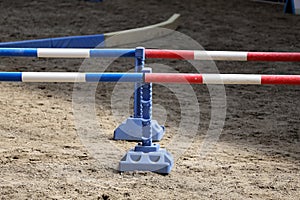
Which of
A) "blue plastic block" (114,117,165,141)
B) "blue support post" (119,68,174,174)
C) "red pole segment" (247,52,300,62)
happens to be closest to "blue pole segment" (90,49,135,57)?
"blue support post" (119,68,174,174)

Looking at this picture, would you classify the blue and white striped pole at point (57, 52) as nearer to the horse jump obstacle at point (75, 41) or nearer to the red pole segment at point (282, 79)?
the red pole segment at point (282, 79)

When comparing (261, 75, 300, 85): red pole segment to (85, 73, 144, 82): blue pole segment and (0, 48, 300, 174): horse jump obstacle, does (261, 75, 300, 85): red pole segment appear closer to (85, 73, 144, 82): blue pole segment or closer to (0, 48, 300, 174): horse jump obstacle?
(0, 48, 300, 174): horse jump obstacle

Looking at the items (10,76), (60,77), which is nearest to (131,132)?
(60,77)

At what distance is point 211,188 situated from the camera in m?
3.83

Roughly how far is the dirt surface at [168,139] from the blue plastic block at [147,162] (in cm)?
5

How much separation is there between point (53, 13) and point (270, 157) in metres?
5.63

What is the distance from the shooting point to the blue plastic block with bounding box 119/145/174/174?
405 cm

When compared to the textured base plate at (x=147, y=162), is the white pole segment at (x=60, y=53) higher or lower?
higher

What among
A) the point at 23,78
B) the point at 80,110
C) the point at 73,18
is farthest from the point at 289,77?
the point at 73,18

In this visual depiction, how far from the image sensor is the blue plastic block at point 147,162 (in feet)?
13.3

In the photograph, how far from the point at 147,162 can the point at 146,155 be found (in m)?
0.05

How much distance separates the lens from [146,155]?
13.5ft

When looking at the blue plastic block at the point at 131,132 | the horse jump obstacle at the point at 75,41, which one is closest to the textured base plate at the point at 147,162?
the blue plastic block at the point at 131,132

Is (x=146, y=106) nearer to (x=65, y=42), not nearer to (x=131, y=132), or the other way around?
(x=131, y=132)
